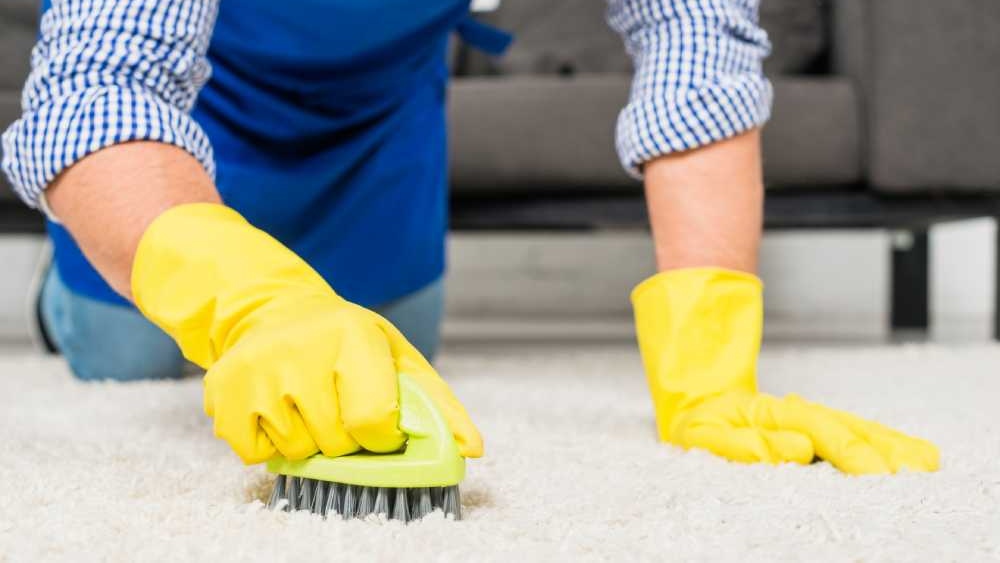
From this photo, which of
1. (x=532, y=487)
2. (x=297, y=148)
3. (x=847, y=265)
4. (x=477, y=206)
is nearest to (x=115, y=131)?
(x=532, y=487)

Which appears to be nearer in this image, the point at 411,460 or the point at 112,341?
the point at 411,460

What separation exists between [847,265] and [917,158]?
32.1 inches

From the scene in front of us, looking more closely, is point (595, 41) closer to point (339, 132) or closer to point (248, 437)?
point (339, 132)

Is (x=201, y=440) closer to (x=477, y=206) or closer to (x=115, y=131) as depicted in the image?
(x=115, y=131)

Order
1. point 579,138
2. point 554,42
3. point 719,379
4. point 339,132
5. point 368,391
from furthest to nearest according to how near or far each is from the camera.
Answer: point 554,42, point 579,138, point 339,132, point 719,379, point 368,391

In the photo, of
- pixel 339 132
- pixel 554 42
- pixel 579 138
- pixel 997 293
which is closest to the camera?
pixel 339 132

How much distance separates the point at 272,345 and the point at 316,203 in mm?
673

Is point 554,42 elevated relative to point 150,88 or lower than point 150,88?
lower

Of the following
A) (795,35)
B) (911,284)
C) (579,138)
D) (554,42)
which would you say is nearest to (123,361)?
(579,138)

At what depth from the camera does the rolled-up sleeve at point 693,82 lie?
710 mm

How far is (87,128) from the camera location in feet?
1.82

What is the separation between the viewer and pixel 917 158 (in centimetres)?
139

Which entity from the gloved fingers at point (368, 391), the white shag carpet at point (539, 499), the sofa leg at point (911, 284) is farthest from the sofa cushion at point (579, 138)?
the gloved fingers at point (368, 391)

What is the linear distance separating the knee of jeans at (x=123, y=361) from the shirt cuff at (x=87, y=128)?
22.3 inches
